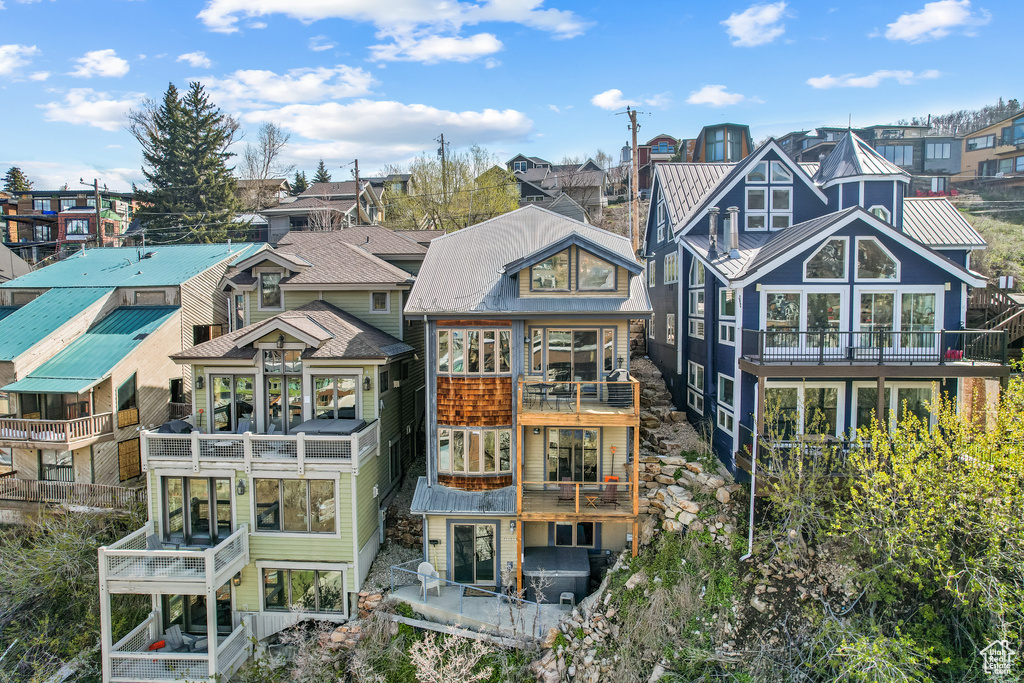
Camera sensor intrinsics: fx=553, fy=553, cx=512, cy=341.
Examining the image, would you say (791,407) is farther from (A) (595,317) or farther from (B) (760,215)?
(B) (760,215)

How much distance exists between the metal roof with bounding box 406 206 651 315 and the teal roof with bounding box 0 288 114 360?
16.4 m

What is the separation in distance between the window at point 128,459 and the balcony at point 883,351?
23038 millimetres

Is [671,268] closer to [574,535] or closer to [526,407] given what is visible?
[526,407]

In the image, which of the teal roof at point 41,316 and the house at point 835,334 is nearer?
the house at point 835,334

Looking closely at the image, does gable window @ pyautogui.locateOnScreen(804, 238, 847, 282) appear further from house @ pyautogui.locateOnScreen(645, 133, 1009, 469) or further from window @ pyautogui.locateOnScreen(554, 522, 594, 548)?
window @ pyautogui.locateOnScreen(554, 522, 594, 548)

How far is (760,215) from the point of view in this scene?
21.0m

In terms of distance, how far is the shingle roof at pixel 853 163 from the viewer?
67.1ft

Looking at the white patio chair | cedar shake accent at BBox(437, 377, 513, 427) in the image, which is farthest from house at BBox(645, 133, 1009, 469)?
the white patio chair

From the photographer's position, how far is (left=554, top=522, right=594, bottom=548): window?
57.4ft

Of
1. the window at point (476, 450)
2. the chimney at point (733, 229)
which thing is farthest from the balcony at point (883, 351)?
the window at point (476, 450)

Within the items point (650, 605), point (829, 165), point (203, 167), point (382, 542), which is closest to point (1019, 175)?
point (829, 165)

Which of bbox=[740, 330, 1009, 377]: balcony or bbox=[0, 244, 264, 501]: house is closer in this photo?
bbox=[740, 330, 1009, 377]: balcony

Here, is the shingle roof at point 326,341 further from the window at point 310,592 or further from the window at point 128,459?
the window at point 128,459

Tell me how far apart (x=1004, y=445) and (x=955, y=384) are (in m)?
3.55
